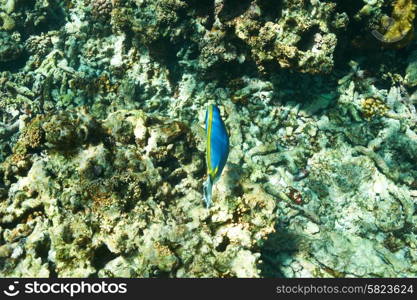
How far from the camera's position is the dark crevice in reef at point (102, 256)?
4031 millimetres

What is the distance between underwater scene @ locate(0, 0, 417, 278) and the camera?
13.6 ft

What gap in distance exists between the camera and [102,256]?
161 inches

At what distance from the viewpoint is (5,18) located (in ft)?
26.0

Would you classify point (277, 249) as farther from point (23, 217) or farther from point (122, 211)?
point (23, 217)

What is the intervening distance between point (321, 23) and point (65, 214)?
4.15 m

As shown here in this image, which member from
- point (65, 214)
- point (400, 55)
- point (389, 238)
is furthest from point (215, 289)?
point (400, 55)

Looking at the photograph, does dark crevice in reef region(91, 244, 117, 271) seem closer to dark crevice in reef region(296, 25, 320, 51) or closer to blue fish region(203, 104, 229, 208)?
blue fish region(203, 104, 229, 208)

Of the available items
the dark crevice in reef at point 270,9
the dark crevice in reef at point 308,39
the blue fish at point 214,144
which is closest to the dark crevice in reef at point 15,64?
the dark crevice in reef at point 270,9

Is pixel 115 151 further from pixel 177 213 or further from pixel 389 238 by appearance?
pixel 389 238

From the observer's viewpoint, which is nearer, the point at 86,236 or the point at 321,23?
the point at 86,236

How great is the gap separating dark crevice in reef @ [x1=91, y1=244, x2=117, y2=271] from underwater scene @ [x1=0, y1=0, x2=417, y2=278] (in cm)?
2

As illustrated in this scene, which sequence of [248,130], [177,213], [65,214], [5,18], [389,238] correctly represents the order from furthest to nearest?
[5,18], [248,130], [389,238], [177,213], [65,214]

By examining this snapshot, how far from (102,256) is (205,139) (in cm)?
189

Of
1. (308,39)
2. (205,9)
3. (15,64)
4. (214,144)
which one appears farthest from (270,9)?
(15,64)
